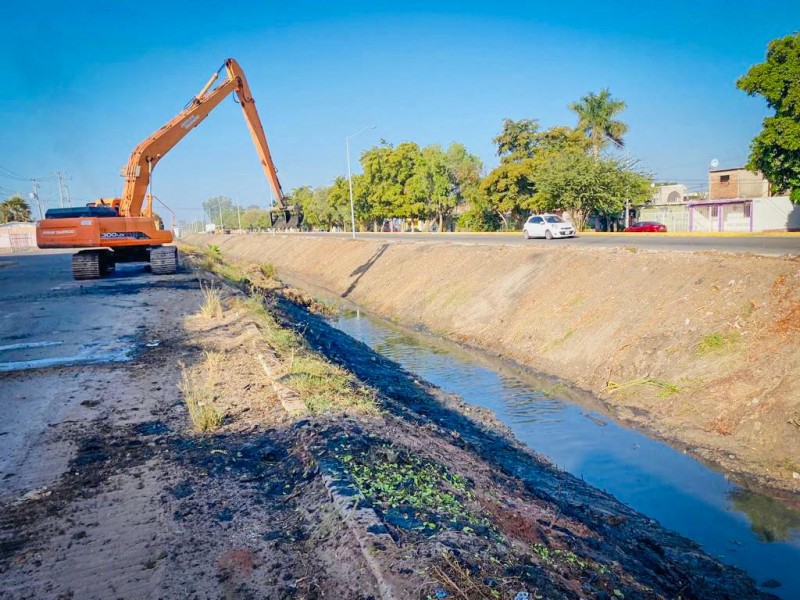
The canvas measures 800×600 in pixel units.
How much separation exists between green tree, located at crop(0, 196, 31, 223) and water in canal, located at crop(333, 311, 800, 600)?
96.8 metres

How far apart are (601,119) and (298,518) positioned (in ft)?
185

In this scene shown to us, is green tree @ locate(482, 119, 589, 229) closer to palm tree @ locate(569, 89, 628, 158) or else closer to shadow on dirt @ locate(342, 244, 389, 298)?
palm tree @ locate(569, 89, 628, 158)

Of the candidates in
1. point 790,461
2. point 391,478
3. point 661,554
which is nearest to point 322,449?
point 391,478

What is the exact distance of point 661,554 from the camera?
5.34 meters

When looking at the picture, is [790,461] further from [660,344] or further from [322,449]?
[322,449]

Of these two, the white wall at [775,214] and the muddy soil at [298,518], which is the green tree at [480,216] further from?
the muddy soil at [298,518]

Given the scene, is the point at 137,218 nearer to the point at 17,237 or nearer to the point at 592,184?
the point at 592,184

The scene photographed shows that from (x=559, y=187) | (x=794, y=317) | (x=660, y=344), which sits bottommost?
(x=660, y=344)

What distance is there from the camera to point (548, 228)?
103ft

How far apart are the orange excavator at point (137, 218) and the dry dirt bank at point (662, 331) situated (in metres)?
8.56

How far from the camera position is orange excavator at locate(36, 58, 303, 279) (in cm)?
1906

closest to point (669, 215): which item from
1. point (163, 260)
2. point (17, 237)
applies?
point (163, 260)

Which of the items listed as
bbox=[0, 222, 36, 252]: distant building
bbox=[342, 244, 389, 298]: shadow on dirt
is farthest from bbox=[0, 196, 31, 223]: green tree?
bbox=[342, 244, 389, 298]: shadow on dirt

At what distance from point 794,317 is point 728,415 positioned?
236 centimetres
